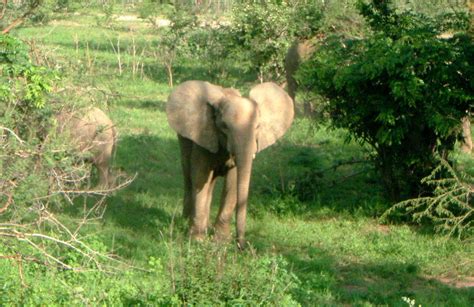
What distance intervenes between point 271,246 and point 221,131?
138cm

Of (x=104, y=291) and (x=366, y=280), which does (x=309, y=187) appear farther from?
(x=104, y=291)

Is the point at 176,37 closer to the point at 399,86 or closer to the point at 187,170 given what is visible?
the point at 187,170

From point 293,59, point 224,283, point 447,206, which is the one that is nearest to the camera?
point 224,283

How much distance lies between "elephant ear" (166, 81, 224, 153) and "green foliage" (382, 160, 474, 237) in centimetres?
218

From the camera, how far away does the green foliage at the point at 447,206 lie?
414 inches

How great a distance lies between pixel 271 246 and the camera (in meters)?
11.0

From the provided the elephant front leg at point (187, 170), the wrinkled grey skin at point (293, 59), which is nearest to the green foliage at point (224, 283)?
the elephant front leg at point (187, 170)

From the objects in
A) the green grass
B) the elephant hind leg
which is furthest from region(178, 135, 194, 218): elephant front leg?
the elephant hind leg

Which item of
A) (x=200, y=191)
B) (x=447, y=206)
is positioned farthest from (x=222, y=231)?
(x=447, y=206)

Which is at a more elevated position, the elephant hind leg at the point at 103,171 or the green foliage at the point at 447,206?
the green foliage at the point at 447,206

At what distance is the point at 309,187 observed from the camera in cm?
1321

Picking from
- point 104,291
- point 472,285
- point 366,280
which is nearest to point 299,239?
point 366,280

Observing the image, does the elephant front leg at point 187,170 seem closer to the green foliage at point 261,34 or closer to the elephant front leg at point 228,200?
the elephant front leg at point 228,200

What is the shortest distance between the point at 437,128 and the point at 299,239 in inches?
78.4
